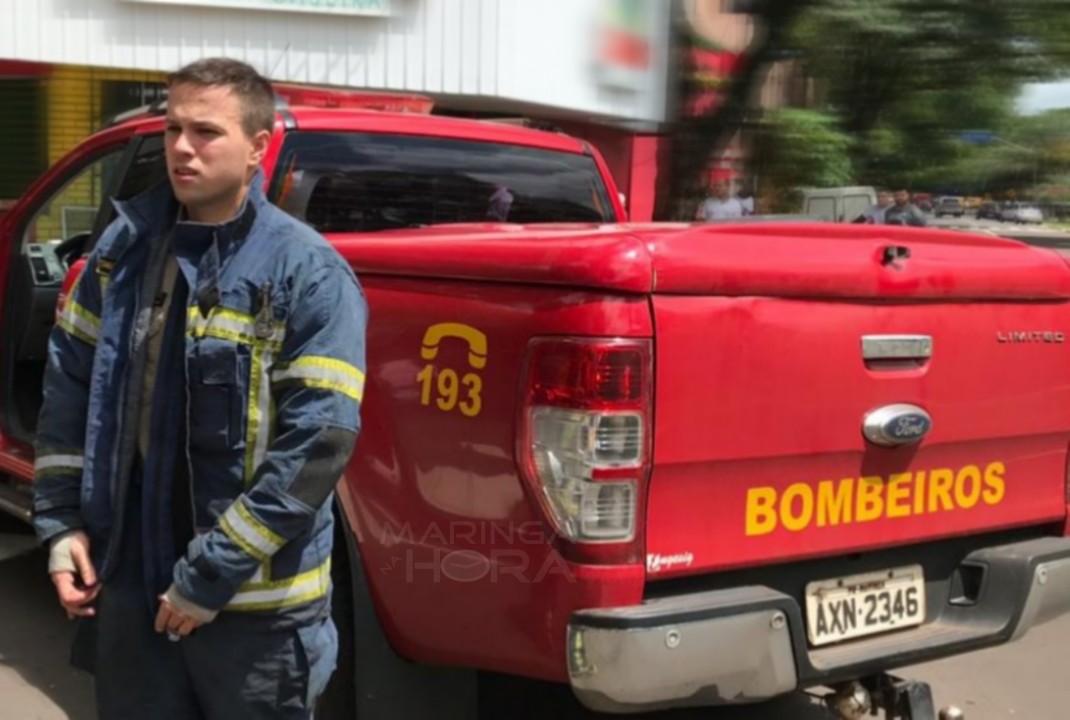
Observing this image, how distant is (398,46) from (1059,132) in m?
8.75

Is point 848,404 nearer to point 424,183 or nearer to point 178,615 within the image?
point 178,615

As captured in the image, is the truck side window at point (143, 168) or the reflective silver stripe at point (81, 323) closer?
the reflective silver stripe at point (81, 323)

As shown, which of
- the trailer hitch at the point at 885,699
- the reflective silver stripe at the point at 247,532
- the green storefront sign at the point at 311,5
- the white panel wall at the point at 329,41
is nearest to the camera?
the reflective silver stripe at the point at 247,532

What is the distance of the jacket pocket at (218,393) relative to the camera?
2.16 metres

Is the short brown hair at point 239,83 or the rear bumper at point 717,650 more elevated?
the short brown hair at point 239,83

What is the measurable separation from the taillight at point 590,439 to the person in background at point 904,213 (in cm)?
145

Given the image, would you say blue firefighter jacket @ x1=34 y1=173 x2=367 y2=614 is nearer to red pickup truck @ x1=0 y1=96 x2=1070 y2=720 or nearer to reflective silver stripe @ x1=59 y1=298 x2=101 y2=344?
reflective silver stripe @ x1=59 y1=298 x2=101 y2=344

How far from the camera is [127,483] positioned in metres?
2.24

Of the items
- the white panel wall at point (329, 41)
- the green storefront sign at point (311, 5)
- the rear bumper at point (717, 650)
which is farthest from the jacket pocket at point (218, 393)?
the green storefront sign at point (311, 5)

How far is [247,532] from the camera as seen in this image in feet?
6.91

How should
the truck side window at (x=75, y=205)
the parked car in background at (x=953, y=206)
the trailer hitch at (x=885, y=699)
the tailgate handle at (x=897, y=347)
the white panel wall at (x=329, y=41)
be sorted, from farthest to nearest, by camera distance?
1. the white panel wall at (x=329, y=41)
2. the truck side window at (x=75, y=205)
3. the parked car in background at (x=953, y=206)
4. the trailer hitch at (x=885, y=699)
5. the tailgate handle at (x=897, y=347)

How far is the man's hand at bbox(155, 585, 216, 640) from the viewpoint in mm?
2125

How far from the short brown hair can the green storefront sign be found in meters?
9.52

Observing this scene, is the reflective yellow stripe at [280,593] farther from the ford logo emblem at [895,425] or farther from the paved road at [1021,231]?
the paved road at [1021,231]
